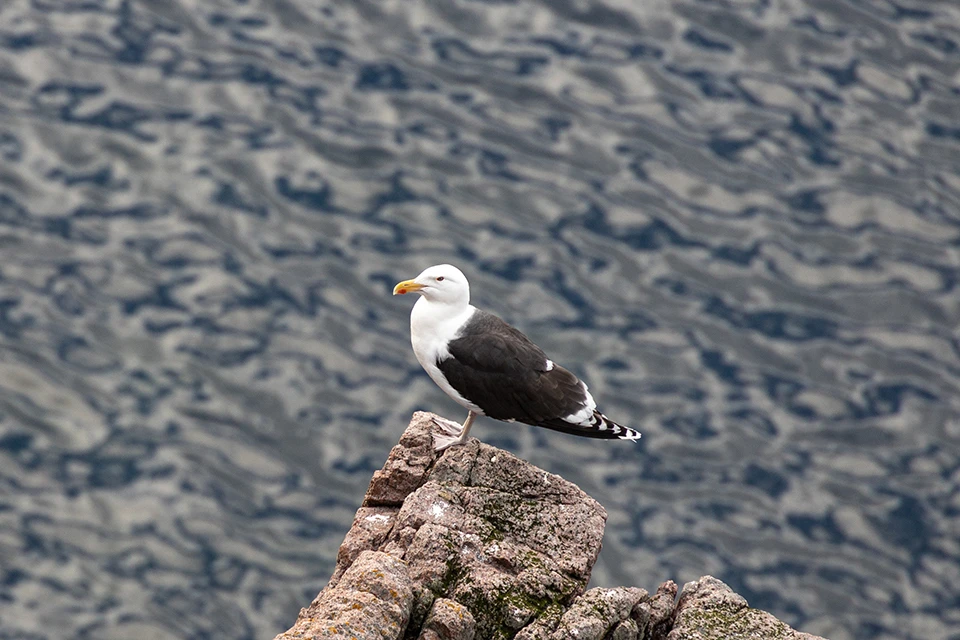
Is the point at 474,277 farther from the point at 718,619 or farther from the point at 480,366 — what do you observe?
the point at 718,619

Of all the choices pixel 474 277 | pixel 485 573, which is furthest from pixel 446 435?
pixel 474 277

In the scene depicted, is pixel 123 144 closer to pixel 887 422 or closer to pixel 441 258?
pixel 441 258

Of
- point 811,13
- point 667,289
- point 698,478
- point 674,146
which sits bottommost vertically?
point 698,478

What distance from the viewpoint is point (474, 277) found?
1468 inches

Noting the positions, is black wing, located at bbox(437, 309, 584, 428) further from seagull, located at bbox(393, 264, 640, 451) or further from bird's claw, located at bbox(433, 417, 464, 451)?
bird's claw, located at bbox(433, 417, 464, 451)

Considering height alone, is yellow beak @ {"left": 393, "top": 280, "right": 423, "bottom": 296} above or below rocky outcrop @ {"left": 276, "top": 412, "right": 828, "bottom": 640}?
above

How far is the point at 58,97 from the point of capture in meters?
41.2

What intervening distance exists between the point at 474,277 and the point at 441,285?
78.2 ft

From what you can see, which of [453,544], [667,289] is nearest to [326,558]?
[667,289]

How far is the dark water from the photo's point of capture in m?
33.5

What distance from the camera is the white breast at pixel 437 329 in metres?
13.6

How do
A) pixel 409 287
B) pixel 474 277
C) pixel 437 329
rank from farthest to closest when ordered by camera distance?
pixel 474 277 < pixel 437 329 < pixel 409 287

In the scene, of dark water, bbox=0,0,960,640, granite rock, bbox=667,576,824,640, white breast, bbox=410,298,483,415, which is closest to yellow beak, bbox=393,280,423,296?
white breast, bbox=410,298,483,415

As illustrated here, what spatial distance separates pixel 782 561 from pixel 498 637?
951 inches
